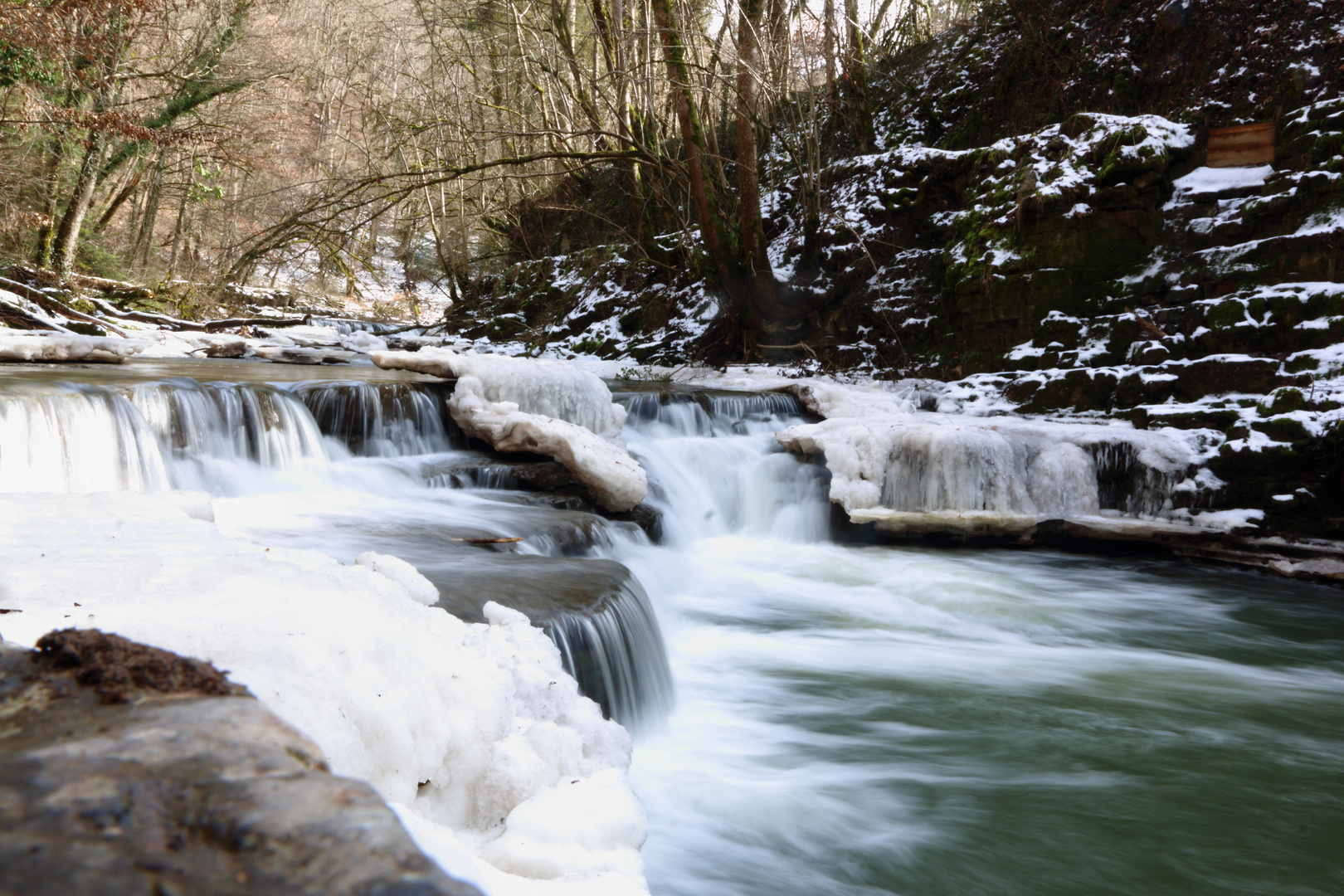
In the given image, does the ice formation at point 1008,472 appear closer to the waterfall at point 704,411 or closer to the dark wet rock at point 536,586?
the waterfall at point 704,411

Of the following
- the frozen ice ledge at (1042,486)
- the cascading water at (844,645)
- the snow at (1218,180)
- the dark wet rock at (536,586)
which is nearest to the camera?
the cascading water at (844,645)

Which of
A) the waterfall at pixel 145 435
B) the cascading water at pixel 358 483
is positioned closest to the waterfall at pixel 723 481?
the cascading water at pixel 358 483

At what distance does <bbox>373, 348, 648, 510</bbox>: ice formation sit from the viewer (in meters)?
6.26

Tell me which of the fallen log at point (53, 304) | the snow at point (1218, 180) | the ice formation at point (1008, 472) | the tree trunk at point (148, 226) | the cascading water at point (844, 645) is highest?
the tree trunk at point (148, 226)

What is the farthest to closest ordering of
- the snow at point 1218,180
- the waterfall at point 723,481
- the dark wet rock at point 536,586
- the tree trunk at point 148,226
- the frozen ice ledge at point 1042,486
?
the tree trunk at point 148,226 < the snow at point 1218,180 < the waterfall at point 723,481 < the frozen ice ledge at point 1042,486 < the dark wet rock at point 536,586

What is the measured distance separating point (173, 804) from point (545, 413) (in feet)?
21.7

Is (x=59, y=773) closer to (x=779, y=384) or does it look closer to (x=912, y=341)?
(x=779, y=384)

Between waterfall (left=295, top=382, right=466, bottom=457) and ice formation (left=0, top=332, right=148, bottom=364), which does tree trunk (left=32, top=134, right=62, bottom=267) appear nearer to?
ice formation (left=0, top=332, right=148, bottom=364)

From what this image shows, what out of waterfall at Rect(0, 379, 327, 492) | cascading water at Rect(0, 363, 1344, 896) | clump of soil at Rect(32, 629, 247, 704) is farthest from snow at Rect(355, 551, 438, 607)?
waterfall at Rect(0, 379, 327, 492)

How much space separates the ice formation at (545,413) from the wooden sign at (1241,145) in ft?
21.0

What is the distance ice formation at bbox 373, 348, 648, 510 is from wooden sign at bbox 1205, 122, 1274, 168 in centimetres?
641

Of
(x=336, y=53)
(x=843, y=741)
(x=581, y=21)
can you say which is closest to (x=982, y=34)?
(x=581, y=21)

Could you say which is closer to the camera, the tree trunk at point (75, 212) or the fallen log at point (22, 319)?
the fallen log at point (22, 319)

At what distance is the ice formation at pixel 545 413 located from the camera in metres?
6.26
